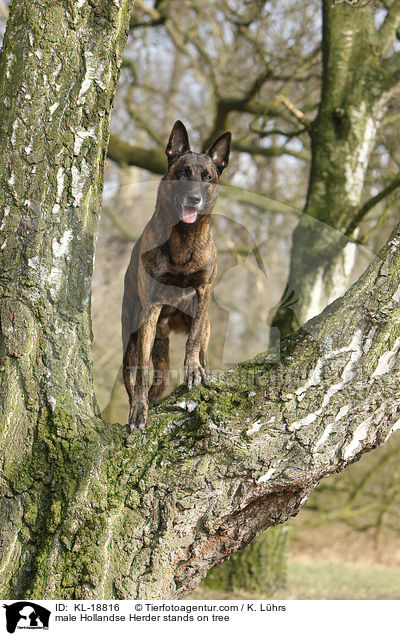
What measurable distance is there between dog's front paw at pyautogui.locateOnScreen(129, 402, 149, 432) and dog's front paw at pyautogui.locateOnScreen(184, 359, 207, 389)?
0.30 m

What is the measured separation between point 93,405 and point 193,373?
64 centimetres

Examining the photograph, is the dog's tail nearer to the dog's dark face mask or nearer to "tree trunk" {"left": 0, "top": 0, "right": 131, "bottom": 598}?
"tree trunk" {"left": 0, "top": 0, "right": 131, "bottom": 598}

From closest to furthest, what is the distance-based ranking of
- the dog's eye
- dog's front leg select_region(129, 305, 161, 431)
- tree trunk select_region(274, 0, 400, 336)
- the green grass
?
the dog's eye, dog's front leg select_region(129, 305, 161, 431), tree trunk select_region(274, 0, 400, 336), the green grass

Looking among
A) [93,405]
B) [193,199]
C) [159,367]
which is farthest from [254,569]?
[193,199]

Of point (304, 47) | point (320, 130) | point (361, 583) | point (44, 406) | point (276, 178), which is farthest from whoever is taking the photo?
point (276, 178)

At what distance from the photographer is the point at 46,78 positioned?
3.56 meters

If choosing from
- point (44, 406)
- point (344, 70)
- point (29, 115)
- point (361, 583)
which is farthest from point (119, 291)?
point (361, 583)

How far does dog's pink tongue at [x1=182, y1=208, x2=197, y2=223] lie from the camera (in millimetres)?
3371

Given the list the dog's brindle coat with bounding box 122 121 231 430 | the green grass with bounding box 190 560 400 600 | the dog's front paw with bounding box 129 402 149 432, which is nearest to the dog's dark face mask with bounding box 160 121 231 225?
the dog's brindle coat with bounding box 122 121 231 430

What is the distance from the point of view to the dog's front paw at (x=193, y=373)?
3582 millimetres

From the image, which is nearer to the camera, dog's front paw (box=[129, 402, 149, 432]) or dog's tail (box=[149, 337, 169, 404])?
dog's front paw (box=[129, 402, 149, 432])

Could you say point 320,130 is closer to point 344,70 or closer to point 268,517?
point 344,70

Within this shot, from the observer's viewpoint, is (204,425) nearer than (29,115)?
Yes

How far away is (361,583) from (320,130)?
20.0 feet
